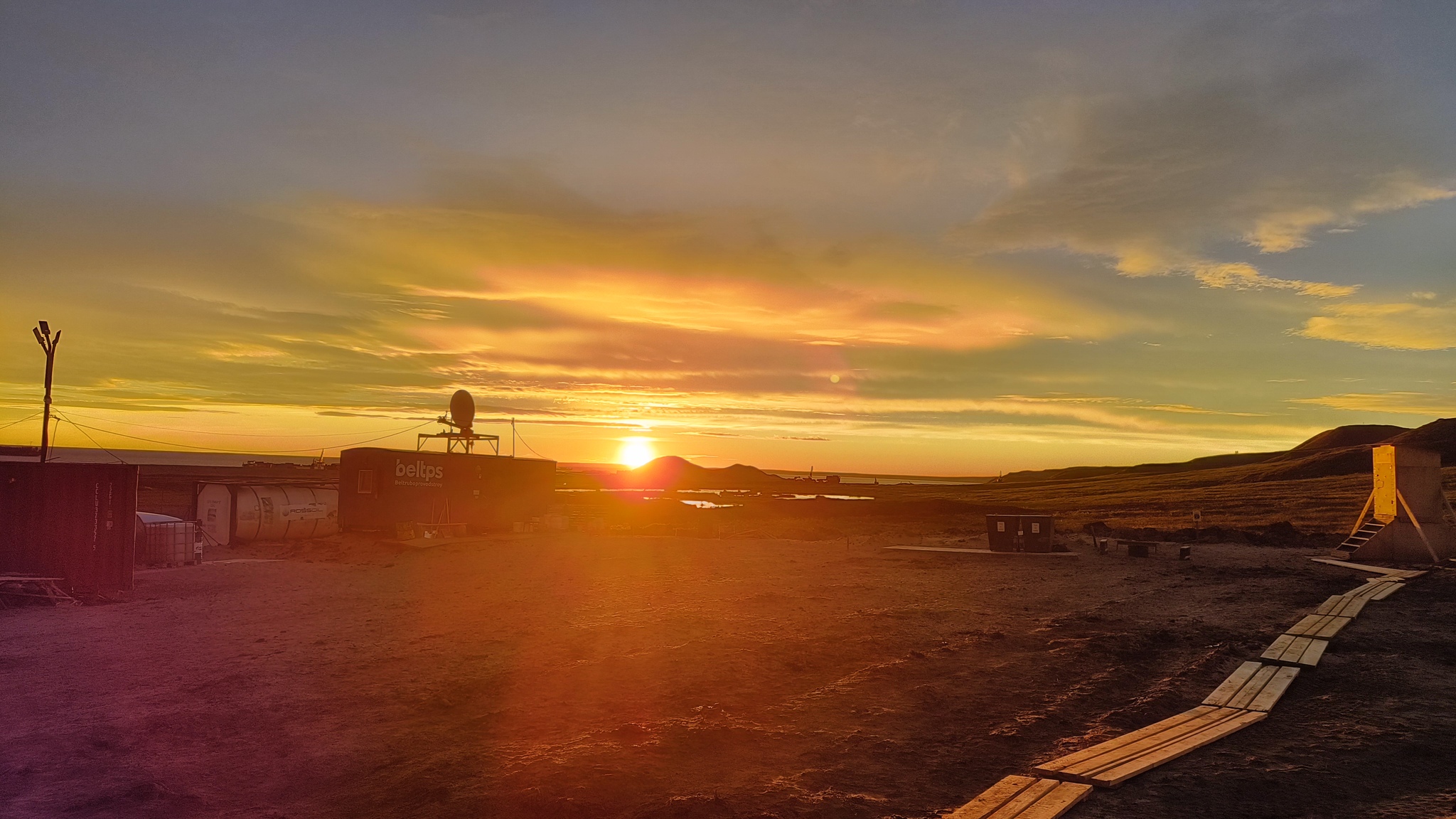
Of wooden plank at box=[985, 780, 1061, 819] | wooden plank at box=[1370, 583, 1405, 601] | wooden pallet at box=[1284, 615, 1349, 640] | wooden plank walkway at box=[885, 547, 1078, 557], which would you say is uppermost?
wooden plank at box=[985, 780, 1061, 819]

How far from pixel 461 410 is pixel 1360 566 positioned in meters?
44.3

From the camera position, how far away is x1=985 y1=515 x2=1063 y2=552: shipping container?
3309 centimetres

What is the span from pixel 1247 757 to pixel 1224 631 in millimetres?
8333

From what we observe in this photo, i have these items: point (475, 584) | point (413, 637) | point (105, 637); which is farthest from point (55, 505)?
point (413, 637)

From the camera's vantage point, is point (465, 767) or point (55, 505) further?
point (55, 505)

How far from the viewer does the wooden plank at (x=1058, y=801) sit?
6.42 meters

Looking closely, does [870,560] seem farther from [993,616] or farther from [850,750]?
[850,750]

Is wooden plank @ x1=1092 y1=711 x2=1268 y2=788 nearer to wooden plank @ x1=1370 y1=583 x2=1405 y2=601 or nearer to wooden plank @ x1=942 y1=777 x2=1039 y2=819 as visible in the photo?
wooden plank @ x1=942 y1=777 x2=1039 y2=819

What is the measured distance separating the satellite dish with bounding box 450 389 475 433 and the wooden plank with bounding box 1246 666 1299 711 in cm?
4629

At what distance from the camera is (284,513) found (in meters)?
38.7

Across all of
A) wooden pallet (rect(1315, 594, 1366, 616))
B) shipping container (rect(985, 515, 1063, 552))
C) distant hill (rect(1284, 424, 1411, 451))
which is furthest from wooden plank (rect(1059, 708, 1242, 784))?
distant hill (rect(1284, 424, 1411, 451))

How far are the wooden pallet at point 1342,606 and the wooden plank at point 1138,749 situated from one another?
912 cm

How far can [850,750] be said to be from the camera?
8.73 m

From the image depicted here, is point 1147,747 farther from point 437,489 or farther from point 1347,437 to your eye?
point 1347,437
